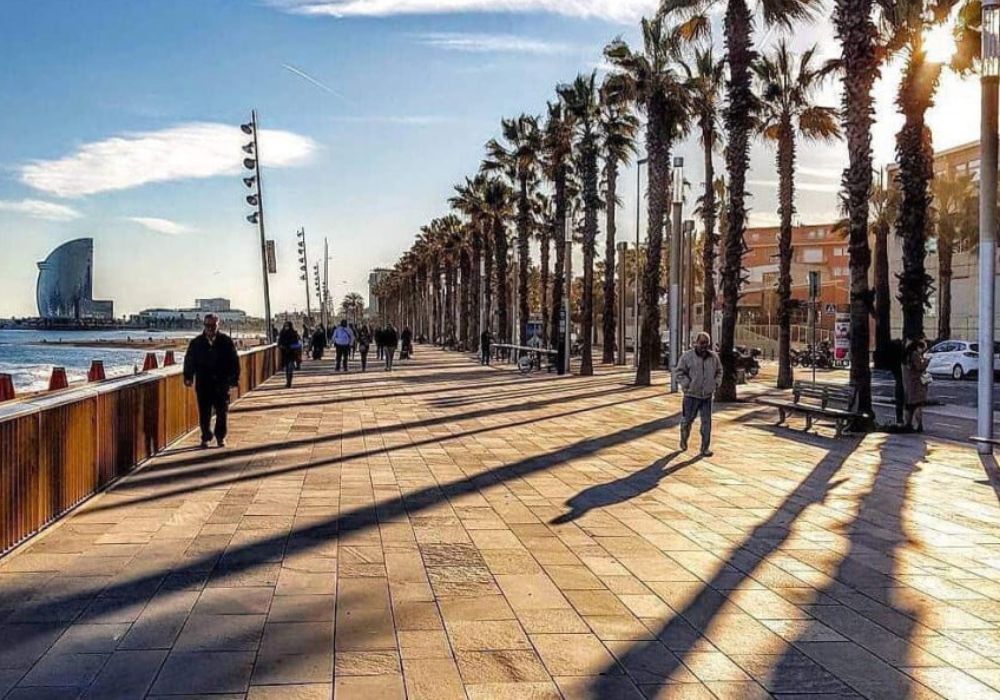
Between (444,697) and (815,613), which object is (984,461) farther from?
(444,697)

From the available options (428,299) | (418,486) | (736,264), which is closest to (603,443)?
(418,486)

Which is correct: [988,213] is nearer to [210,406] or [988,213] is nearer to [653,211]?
[210,406]

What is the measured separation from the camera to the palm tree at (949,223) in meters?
45.6

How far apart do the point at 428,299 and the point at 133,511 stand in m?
92.8

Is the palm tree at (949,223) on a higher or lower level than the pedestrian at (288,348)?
higher

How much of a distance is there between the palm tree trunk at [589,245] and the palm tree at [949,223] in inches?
671

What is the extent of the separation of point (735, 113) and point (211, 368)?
45.1 ft

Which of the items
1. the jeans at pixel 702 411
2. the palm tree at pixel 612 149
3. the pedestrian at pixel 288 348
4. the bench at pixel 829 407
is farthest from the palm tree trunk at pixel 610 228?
the jeans at pixel 702 411

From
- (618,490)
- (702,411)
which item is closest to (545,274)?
(702,411)

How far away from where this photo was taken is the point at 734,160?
883 inches

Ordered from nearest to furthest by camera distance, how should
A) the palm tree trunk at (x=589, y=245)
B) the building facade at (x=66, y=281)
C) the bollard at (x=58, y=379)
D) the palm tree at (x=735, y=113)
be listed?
the bollard at (x=58, y=379)
the palm tree at (x=735, y=113)
the palm tree trunk at (x=589, y=245)
the building facade at (x=66, y=281)

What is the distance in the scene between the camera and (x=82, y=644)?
511 cm

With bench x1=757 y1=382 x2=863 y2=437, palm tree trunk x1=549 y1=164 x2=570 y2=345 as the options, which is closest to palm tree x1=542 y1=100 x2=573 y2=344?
palm tree trunk x1=549 y1=164 x2=570 y2=345

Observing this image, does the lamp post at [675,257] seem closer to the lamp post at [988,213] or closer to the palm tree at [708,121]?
the palm tree at [708,121]
